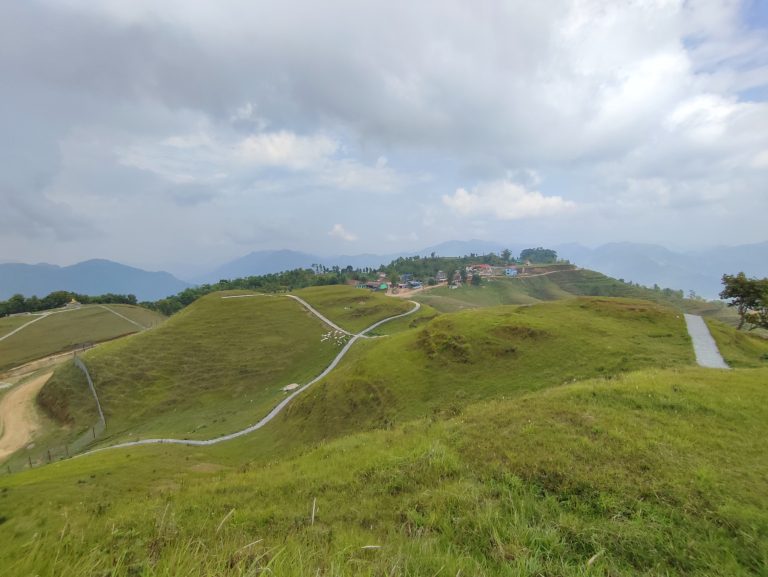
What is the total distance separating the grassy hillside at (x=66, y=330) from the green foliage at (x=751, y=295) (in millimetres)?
126131

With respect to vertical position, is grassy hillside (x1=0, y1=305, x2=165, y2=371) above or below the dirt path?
Answer: above

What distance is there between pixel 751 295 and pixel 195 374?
73.7 meters

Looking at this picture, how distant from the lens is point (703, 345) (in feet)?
81.8

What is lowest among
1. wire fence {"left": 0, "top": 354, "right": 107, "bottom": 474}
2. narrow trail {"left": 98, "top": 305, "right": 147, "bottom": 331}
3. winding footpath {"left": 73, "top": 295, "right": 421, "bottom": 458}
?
wire fence {"left": 0, "top": 354, "right": 107, "bottom": 474}

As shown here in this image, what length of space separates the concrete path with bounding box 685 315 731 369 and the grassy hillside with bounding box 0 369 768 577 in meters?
9.07

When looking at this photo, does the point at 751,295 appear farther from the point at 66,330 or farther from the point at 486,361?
the point at 66,330

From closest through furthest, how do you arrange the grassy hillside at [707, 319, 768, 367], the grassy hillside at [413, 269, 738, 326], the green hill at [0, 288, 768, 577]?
the green hill at [0, 288, 768, 577], the grassy hillside at [707, 319, 768, 367], the grassy hillside at [413, 269, 738, 326]

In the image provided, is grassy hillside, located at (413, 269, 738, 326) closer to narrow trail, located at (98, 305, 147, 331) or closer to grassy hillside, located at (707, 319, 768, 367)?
narrow trail, located at (98, 305, 147, 331)

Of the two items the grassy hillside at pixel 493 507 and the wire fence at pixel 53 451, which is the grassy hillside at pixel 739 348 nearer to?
the grassy hillside at pixel 493 507

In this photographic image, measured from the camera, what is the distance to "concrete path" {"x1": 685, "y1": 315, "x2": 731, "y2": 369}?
69.9 ft

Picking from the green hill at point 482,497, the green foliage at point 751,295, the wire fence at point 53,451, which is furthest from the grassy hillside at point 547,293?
the green hill at point 482,497

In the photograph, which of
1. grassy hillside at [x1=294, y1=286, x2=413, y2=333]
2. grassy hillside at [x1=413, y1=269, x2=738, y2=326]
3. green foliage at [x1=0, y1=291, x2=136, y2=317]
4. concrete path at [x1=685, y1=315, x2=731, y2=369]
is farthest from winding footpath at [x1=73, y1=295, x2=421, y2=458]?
green foliage at [x1=0, y1=291, x2=136, y2=317]

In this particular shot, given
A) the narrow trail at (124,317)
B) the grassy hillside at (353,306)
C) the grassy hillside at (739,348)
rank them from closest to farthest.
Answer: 1. the grassy hillside at (739,348)
2. the grassy hillside at (353,306)
3. the narrow trail at (124,317)

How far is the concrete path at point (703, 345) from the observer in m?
21.3
